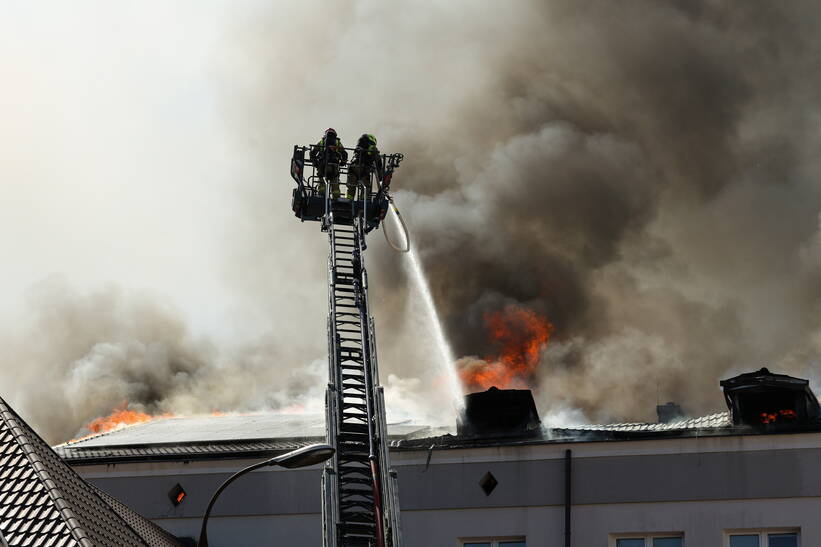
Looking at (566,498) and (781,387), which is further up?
(781,387)

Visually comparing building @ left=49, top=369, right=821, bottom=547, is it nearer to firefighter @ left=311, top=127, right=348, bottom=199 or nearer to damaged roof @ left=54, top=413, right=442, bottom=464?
damaged roof @ left=54, top=413, right=442, bottom=464

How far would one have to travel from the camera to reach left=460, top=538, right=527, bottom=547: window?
20.4 m

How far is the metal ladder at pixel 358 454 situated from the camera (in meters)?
17.8

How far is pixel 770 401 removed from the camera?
818 inches

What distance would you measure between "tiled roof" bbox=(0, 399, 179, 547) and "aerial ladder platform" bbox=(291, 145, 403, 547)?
3.63 m

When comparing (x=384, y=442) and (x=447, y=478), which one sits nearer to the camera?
(x=384, y=442)

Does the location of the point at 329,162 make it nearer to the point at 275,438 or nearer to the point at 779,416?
the point at 275,438

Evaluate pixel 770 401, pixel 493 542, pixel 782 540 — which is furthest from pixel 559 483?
pixel 770 401

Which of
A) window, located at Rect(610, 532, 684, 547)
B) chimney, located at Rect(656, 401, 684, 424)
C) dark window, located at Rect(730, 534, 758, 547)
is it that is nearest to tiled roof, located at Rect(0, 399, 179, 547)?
window, located at Rect(610, 532, 684, 547)

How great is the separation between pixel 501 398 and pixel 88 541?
10969 millimetres

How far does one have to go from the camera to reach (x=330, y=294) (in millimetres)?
22125

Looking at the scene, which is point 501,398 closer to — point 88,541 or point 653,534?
point 653,534

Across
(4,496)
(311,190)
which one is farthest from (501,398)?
(4,496)

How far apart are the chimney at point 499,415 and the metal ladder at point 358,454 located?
94.2 inches
